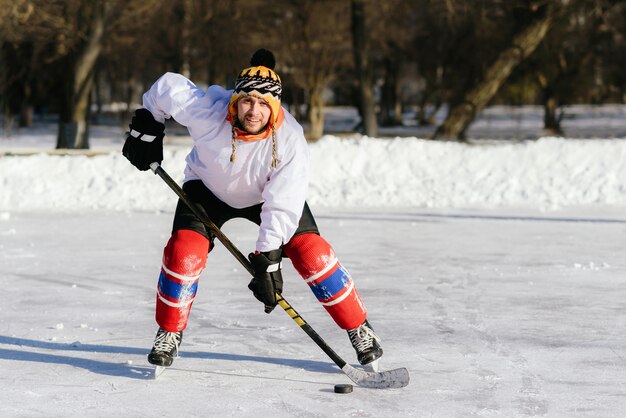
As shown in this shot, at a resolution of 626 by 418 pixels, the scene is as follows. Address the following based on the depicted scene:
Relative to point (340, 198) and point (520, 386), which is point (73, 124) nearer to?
point (340, 198)

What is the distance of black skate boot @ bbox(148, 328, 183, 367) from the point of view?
428 centimetres

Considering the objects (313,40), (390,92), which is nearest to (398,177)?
(313,40)

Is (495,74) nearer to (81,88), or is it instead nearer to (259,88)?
(81,88)

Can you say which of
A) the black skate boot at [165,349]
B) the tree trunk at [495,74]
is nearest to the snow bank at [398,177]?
the tree trunk at [495,74]

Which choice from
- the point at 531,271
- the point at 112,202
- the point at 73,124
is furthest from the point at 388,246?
the point at 73,124

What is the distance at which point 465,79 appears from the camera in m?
35.9

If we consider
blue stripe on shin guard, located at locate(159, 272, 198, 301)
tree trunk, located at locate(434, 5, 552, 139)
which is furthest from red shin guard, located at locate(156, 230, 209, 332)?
tree trunk, located at locate(434, 5, 552, 139)

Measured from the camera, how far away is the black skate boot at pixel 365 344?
435cm

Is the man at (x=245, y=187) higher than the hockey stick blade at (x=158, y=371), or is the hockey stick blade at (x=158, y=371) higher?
the man at (x=245, y=187)

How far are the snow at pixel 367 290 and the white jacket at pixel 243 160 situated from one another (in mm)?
670

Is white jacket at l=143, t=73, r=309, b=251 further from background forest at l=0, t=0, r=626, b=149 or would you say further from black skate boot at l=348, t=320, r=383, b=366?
background forest at l=0, t=0, r=626, b=149

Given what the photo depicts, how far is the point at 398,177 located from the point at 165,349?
28.5 ft

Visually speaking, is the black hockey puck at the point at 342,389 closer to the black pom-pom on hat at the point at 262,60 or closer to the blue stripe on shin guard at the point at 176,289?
the blue stripe on shin guard at the point at 176,289

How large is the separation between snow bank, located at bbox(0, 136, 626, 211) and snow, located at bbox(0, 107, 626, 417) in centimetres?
3
